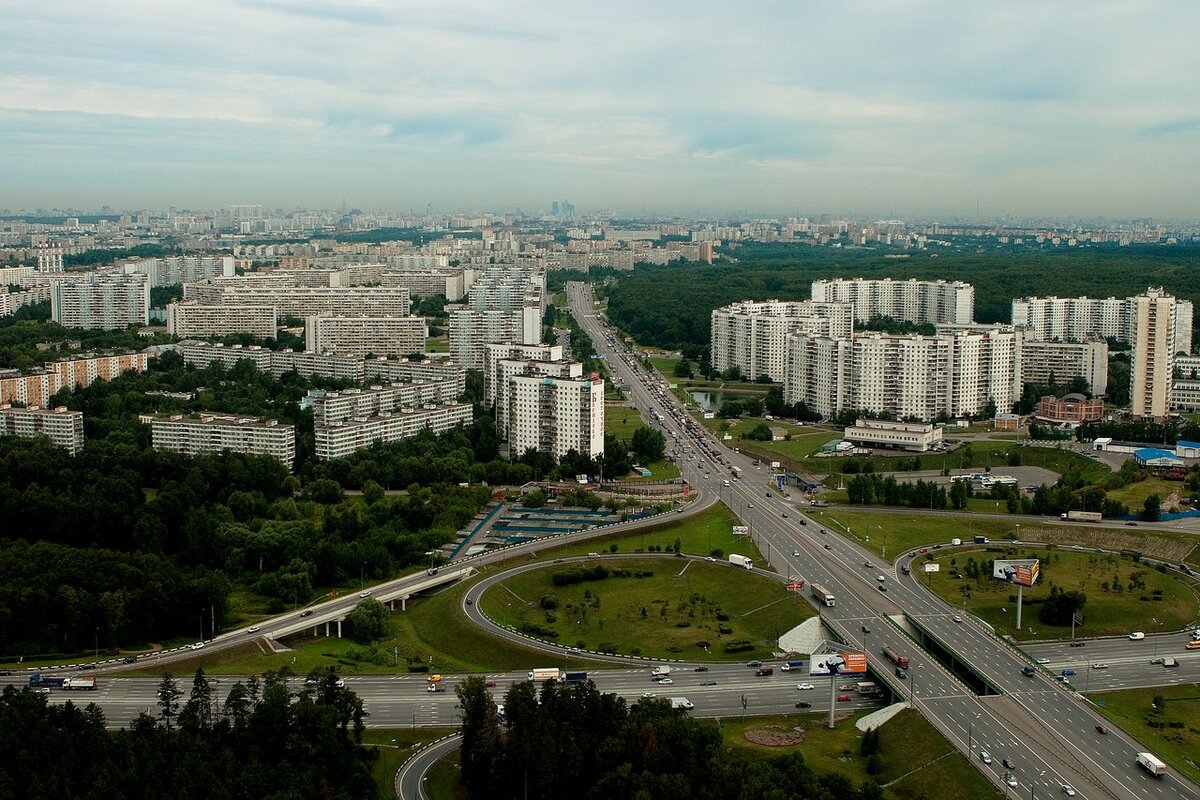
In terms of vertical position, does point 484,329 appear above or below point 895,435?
above

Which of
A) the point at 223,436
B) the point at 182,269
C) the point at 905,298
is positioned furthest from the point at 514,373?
the point at 182,269

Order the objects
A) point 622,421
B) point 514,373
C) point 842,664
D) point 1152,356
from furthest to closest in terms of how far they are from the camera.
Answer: point 622,421 → point 1152,356 → point 514,373 → point 842,664

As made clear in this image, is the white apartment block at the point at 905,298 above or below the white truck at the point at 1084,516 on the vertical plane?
above

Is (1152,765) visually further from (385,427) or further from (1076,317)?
(1076,317)

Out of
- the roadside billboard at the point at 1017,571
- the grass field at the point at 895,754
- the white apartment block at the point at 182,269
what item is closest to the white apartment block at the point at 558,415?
the roadside billboard at the point at 1017,571

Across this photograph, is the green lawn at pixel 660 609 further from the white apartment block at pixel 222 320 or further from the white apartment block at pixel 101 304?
the white apartment block at pixel 101 304

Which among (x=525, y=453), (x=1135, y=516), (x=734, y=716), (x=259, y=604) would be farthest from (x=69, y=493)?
(x=1135, y=516)

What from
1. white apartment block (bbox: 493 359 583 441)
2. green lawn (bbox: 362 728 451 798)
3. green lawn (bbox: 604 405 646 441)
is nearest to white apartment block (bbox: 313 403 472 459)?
white apartment block (bbox: 493 359 583 441)
